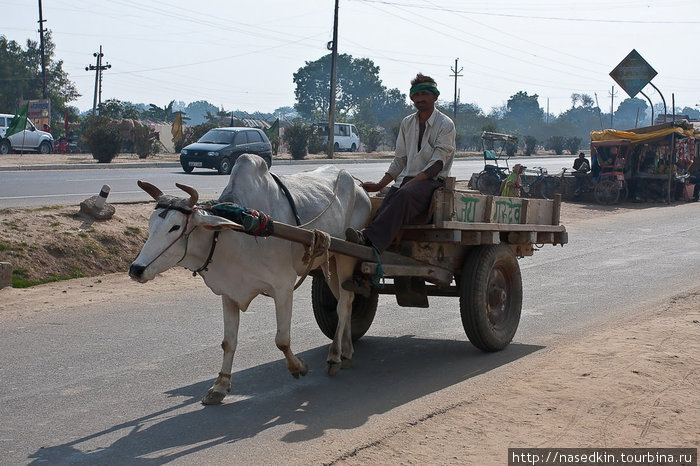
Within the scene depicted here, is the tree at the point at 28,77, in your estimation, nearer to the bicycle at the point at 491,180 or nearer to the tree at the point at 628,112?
the bicycle at the point at 491,180

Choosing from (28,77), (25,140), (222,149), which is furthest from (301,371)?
(28,77)

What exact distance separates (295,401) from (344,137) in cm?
4642

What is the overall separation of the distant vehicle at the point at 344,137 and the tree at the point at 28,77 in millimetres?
17948

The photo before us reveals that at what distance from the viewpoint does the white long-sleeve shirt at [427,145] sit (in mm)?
7148

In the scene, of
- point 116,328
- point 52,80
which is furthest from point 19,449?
point 52,80

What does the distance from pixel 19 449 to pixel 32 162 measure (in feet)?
89.5

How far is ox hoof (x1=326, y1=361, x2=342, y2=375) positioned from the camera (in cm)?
670

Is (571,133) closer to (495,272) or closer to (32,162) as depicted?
(32,162)

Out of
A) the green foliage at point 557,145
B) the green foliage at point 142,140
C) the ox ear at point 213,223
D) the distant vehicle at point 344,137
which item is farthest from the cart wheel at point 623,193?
the green foliage at point 557,145

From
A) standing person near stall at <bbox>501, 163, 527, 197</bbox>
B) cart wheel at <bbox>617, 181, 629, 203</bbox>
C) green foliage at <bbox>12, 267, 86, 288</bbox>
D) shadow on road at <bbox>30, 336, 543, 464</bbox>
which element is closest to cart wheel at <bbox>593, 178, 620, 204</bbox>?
cart wheel at <bbox>617, 181, 629, 203</bbox>

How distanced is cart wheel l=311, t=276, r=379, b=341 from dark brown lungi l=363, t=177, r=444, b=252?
1.12 m

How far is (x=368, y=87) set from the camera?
399 feet

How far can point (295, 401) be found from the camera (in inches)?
236

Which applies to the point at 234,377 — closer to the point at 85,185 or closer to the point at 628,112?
the point at 85,185
